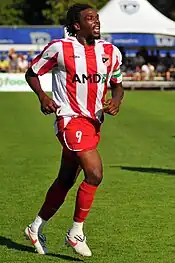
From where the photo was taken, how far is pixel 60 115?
7.12 m

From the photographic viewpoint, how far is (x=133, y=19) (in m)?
39.2

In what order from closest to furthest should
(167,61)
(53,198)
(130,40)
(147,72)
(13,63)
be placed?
(53,198) < (13,63) < (147,72) < (130,40) < (167,61)

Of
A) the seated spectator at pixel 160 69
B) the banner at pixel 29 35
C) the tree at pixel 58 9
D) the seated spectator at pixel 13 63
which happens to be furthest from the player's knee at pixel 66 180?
the tree at pixel 58 9

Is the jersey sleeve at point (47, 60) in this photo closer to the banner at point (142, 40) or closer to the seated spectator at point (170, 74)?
the banner at point (142, 40)

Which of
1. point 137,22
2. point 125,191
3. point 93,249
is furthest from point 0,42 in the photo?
point 93,249

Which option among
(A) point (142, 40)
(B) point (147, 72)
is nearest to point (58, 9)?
(A) point (142, 40)

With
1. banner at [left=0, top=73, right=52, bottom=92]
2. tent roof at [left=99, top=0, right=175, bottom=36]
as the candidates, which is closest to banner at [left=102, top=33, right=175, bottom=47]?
tent roof at [left=99, top=0, right=175, bottom=36]

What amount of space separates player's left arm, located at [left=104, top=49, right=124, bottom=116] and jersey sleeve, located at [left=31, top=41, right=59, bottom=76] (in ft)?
1.80

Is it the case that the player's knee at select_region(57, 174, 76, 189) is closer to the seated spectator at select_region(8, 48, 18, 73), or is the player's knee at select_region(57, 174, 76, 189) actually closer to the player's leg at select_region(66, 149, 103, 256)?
the player's leg at select_region(66, 149, 103, 256)

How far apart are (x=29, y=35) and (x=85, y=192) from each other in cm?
4185

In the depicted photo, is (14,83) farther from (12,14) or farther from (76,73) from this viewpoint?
(12,14)

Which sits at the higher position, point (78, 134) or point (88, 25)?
point (88, 25)

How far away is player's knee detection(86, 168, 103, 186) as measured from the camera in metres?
7.03

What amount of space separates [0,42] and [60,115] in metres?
41.8
